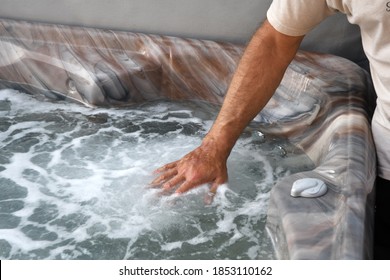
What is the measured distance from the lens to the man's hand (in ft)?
5.12

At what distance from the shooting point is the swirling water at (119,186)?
1507 mm

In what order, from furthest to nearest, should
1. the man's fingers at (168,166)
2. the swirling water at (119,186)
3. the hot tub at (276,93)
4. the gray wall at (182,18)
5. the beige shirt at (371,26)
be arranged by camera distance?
the gray wall at (182,18), the man's fingers at (168,166), the swirling water at (119,186), the beige shirt at (371,26), the hot tub at (276,93)

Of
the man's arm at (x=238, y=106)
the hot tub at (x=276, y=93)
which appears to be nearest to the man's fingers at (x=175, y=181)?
the man's arm at (x=238, y=106)

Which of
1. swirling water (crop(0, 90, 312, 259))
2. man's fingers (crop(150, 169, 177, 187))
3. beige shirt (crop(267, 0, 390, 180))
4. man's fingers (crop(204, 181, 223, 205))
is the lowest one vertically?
swirling water (crop(0, 90, 312, 259))

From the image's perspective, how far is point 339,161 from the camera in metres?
1.38

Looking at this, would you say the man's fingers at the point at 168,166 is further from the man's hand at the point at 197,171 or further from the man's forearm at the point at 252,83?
the man's forearm at the point at 252,83

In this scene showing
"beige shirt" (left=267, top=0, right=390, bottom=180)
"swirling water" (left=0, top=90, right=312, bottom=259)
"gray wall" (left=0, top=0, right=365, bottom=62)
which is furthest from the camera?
"gray wall" (left=0, top=0, right=365, bottom=62)

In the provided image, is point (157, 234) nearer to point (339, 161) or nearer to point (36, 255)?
point (36, 255)

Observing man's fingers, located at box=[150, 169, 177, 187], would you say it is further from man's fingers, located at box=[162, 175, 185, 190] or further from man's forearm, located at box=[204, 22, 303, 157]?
man's forearm, located at box=[204, 22, 303, 157]

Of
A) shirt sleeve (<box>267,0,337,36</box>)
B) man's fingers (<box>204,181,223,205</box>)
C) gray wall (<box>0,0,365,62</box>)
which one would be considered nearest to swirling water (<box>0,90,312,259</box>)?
man's fingers (<box>204,181,223,205</box>)

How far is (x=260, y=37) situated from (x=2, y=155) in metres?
0.96

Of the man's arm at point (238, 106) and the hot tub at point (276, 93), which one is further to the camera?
the man's arm at point (238, 106)

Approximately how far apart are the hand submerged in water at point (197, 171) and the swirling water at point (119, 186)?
0.11 ft

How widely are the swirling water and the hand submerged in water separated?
3 centimetres
